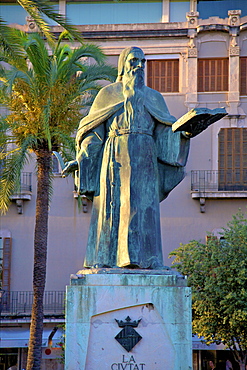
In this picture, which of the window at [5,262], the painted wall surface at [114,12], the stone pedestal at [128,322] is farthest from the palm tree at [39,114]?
the stone pedestal at [128,322]

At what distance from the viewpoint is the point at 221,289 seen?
26.5 metres

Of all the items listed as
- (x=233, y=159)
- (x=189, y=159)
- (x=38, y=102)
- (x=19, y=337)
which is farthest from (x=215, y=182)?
(x=38, y=102)

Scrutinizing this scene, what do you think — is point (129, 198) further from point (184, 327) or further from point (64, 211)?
point (64, 211)

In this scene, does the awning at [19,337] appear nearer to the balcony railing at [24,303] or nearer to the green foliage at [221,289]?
the balcony railing at [24,303]

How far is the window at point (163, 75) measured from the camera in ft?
114

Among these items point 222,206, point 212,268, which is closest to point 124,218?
point 212,268

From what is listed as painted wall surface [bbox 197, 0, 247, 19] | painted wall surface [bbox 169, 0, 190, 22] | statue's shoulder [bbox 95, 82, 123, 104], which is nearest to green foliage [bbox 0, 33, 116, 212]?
painted wall surface [bbox 169, 0, 190, 22]

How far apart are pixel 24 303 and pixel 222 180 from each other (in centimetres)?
923

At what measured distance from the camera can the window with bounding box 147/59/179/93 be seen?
3484 cm

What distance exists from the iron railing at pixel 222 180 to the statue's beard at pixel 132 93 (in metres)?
23.8

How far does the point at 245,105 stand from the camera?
34562 millimetres

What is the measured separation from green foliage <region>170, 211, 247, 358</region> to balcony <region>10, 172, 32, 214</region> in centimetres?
928

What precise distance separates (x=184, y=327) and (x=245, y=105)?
25956 mm

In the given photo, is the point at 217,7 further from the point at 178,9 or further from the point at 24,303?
the point at 24,303
